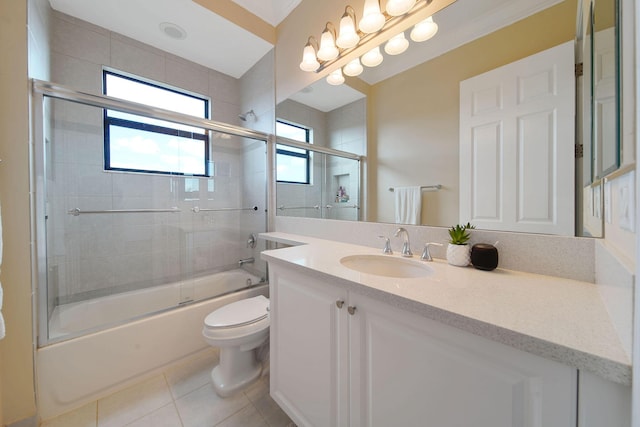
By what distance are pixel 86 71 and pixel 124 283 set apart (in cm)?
177

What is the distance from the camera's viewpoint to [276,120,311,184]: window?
1867 mm

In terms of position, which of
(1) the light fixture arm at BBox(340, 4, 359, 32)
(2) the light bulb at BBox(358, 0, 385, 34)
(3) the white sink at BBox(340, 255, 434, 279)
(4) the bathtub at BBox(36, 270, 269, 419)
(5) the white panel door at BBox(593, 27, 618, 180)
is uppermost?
(1) the light fixture arm at BBox(340, 4, 359, 32)

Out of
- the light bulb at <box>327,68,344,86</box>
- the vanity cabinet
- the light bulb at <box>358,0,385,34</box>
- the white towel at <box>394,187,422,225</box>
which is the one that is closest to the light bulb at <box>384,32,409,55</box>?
the light bulb at <box>358,0,385,34</box>

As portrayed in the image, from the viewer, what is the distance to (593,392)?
399 millimetres

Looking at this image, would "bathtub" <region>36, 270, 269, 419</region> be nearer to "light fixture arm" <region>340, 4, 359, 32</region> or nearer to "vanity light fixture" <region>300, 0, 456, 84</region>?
"vanity light fixture" <region>300, 0, 456, 84</region>

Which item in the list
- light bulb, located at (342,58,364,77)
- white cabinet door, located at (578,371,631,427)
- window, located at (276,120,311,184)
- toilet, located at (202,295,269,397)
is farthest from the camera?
window, located at (276,120,311,184)

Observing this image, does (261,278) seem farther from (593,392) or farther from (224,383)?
(593,392)

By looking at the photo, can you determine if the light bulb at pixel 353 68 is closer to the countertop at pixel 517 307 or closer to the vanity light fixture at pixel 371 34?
the vanity light fixture at pixel 371 34

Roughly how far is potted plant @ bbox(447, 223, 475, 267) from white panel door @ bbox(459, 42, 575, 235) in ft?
0.24

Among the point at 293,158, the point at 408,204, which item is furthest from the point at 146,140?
the point at 408,204

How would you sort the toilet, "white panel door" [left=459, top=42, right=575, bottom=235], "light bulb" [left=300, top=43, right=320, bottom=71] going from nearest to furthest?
1. "white panel door" [left=459, top=42, right=575, bottom=235]
2. the toilet
3. "light bulb" [left=300, top=43, right=320, bottom=71]

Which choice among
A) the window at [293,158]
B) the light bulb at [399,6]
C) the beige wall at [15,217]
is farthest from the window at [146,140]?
the light bulb at [399,6]

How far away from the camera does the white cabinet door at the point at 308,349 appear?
32.2 inches

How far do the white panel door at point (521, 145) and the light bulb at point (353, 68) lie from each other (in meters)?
0.65
